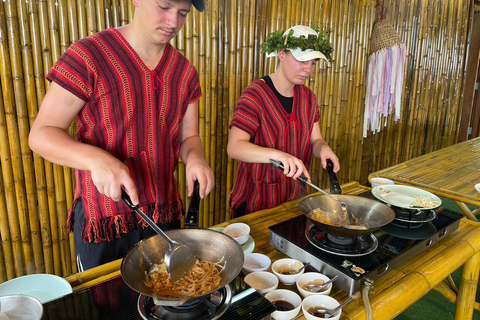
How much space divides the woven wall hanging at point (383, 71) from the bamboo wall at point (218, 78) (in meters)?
0.13

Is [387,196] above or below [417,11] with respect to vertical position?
below

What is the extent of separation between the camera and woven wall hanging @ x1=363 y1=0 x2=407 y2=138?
4.96 metres

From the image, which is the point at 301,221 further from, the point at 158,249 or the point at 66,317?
the point at 66,317

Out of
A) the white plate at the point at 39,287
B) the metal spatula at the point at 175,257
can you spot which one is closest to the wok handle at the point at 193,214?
the metal spatula at the point at 175,257

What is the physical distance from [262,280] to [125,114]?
947 mm

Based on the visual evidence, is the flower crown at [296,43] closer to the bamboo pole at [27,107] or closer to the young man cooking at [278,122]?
the young man cooking at [278,122]

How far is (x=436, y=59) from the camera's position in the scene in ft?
21.6

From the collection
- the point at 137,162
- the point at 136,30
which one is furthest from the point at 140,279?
the point at 136,30

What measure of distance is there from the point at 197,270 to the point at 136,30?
1.11 m

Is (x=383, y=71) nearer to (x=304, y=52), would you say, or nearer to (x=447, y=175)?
(x=447, y=175)

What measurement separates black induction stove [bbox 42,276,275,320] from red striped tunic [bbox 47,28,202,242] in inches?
21.4

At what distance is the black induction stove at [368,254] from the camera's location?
132 centimetres

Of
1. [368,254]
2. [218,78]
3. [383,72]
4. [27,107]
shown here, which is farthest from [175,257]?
[383,72]

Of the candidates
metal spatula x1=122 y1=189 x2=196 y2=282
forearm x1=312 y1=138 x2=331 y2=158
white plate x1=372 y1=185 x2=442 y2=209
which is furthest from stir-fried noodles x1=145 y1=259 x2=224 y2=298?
forearm x1=312 y1=138 x2=331 y2=158
